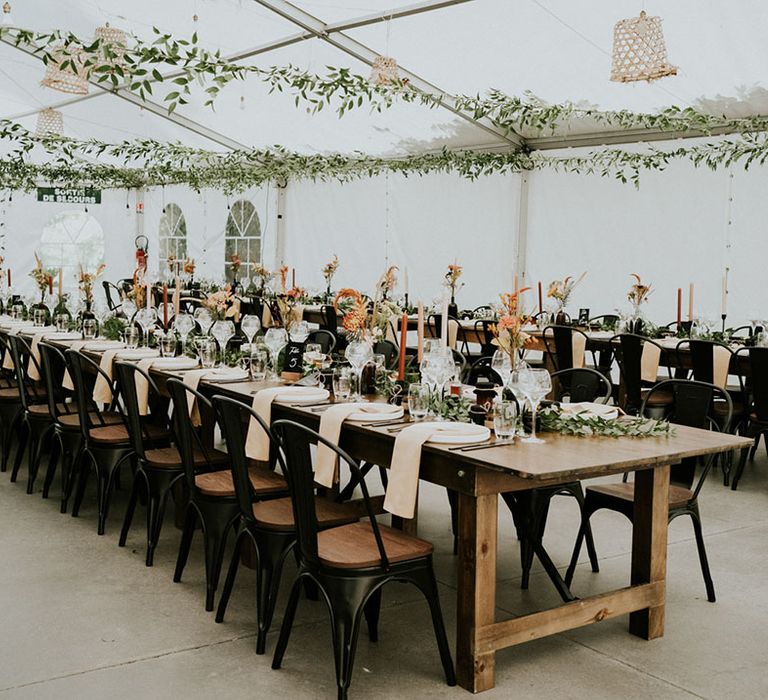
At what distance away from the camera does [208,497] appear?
3.93m

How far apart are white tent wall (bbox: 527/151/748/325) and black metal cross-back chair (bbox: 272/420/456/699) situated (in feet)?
23.1

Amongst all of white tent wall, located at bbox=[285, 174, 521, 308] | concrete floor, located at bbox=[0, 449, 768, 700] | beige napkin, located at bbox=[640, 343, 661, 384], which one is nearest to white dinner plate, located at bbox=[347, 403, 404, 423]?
concrete floor, located at bbox=[0, 449, 768, 700]

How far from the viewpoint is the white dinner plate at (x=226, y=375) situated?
480cm

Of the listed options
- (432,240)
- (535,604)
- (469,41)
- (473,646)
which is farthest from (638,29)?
(432,240)

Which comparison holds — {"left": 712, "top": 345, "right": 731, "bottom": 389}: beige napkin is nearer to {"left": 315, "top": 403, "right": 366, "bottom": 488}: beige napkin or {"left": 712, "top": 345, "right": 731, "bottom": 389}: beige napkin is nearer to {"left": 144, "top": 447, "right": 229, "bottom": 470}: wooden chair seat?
{"left": 315, "top": 403, "right": 366, "bottom": 488}: beige napkin

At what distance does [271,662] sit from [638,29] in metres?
5.61

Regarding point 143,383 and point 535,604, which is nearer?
point 535,604

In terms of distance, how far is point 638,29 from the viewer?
702 centimetres

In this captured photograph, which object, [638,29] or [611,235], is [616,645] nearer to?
[638,29]

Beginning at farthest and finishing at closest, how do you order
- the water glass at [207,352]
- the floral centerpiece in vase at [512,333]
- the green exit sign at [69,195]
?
the green exit sign at [69,195]
the water glass at [207,352]
the floral centerpiece in vase at [512,333]

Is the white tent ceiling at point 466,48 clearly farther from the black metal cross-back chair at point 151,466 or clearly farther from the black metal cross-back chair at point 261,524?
the black metal cross-back chair at point 261,524

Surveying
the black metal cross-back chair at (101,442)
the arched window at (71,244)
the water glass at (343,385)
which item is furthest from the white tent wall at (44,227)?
the water glass at (343,385)

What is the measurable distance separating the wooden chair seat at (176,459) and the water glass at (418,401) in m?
1.17

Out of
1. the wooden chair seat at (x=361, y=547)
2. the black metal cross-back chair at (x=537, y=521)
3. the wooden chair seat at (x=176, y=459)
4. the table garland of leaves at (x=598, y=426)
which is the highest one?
the table garland of leaves at (x=598, y=426)
